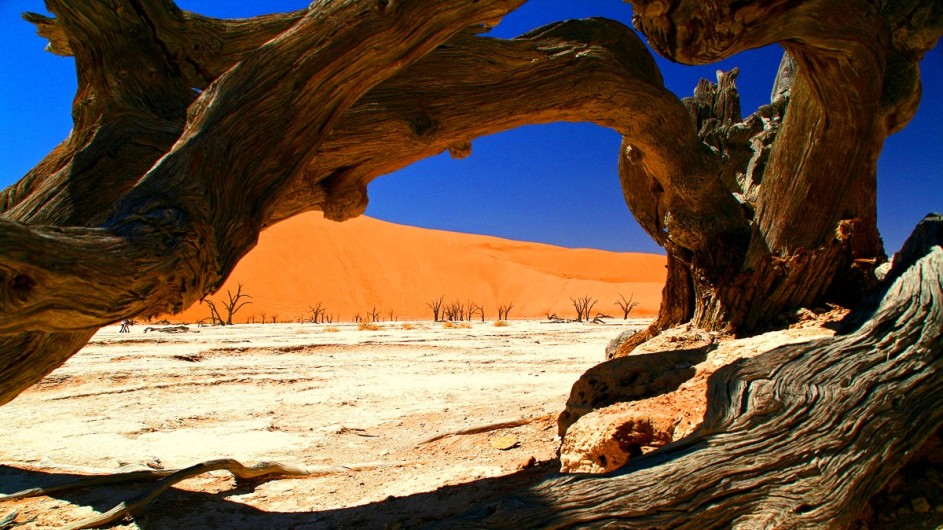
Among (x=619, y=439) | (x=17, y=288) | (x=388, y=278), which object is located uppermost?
(x=388, y=278)

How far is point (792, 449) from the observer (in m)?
2.14

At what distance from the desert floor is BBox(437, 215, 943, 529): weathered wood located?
1.21m

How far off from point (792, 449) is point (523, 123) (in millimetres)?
2218

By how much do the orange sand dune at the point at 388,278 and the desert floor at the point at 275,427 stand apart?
2925cm

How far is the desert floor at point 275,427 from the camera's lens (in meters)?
3.29

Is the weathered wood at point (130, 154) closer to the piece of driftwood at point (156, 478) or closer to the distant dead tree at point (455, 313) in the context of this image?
the piece of driftwood at point (156, 478)

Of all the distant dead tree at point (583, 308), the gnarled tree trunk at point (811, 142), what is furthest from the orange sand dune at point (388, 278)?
the gnarled tree trunk at point (811, 142)

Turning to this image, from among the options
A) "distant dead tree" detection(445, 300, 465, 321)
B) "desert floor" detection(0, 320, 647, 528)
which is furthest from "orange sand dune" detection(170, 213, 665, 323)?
"desert floor" detection(0, 320, 647, 528)

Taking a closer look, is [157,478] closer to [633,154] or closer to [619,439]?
[619,439]

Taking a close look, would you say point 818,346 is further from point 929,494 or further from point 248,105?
point 248,105

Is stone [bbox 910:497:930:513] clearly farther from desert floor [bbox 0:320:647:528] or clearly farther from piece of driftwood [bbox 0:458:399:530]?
piece of driftwood [bbox 0:458:399:530]

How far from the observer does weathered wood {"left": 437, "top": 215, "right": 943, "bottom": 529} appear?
207cm

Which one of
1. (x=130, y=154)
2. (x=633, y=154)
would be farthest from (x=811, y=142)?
(x=130, y=154)

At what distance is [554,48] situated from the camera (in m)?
3.32
